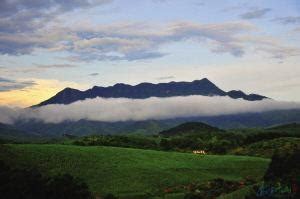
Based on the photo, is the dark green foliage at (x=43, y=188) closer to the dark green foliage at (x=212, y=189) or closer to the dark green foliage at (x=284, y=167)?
the dark green foliage at (x=212, y=189)

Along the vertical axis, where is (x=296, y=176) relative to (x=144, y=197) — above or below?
above

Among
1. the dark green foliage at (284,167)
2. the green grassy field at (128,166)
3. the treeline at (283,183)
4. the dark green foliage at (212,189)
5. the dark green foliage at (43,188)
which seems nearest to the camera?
the treeline at (283,183)

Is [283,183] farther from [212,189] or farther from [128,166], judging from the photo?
[128,166]

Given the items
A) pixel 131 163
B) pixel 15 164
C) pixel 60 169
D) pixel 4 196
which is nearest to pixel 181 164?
pixel 131 163

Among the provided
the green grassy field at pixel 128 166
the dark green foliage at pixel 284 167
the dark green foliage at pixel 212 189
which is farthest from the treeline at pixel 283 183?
the green grassy field at pixel 128 166

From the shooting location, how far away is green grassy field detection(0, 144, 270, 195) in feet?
324

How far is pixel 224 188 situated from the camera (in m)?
83.4

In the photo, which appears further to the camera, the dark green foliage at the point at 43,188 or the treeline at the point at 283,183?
the dark green foliage at the point at 43,188

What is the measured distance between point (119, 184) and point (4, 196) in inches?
1094

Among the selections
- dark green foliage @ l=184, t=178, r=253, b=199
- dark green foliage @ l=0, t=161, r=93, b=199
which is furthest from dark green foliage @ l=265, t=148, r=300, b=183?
dark green foliage @ l=0, t=161, r=93, b=199

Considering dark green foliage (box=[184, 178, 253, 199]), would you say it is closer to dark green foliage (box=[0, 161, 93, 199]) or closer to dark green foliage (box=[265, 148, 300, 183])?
dark green foliage (box=[265, 148, 300, 183])

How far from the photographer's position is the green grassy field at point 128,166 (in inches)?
3883

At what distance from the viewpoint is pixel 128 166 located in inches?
4409

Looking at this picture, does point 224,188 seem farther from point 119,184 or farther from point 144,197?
point 119,184
